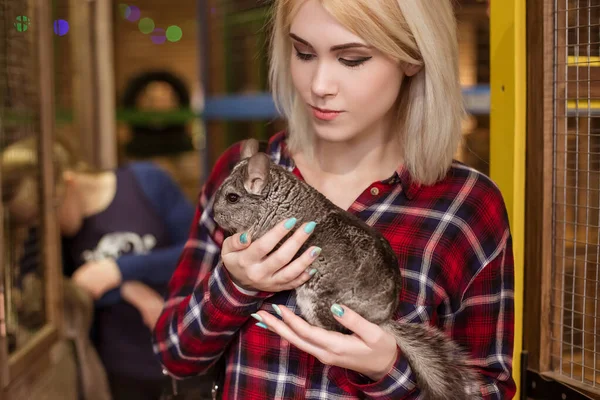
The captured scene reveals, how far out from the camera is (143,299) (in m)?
2.42

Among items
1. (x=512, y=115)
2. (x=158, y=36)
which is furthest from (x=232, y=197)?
(x=158, y=36)

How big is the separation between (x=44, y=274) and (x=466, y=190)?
1.29 m

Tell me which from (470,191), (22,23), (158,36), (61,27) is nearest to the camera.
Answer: (470,191)

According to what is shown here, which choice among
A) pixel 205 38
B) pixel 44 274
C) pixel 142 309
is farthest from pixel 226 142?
pixel 44 274

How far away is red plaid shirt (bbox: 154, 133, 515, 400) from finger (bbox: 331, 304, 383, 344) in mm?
131

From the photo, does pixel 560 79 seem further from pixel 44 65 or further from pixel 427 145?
pixel 44 65

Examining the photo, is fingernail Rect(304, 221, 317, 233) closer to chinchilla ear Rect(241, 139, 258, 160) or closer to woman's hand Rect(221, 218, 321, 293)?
woman's hand Rect(221, 218, 321, 293)

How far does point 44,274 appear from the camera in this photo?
1.98m

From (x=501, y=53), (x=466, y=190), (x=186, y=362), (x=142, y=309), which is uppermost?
(x=501, y=53)

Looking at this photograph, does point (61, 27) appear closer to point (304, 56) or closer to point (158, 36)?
point (158, 36)

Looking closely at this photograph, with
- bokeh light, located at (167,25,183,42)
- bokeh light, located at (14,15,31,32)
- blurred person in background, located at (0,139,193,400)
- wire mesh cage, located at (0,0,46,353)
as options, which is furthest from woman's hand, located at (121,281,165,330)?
bokeh light, located at (167,25,183,42)

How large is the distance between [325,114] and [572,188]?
1.59 feet

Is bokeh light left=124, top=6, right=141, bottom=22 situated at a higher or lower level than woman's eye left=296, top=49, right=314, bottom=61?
higher

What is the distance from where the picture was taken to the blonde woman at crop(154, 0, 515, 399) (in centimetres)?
100
